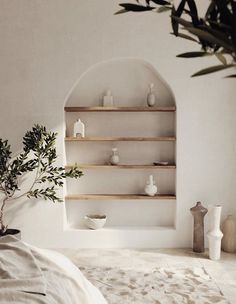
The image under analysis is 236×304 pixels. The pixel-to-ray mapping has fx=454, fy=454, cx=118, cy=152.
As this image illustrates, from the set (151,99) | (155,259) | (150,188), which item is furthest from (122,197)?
(151,99)

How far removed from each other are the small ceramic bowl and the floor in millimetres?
273

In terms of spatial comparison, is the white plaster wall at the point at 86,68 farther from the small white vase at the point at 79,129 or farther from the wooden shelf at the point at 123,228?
the small white vase at the point at 79,129

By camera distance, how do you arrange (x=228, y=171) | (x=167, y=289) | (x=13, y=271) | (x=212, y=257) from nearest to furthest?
(x=13, y=271) < (x=167, y=289) < (x=212, y=257) < (x=228, y=171)

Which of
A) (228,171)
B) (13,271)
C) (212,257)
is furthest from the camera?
(228,171)

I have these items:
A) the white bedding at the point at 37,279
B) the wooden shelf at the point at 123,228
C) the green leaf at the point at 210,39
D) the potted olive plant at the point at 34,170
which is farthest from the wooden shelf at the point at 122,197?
the green leaf at the point at 210,39

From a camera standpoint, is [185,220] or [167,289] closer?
[167,289]

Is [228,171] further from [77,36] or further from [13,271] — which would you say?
[13,271]

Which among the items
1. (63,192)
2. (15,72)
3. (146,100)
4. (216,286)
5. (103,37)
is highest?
(103,37)

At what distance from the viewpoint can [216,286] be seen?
4027 mm

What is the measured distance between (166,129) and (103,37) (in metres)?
1.29

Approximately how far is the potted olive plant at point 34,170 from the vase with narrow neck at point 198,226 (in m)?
1.34

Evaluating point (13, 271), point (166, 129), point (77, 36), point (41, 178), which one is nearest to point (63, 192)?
point (41, 178)

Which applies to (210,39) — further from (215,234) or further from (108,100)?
(108,100)

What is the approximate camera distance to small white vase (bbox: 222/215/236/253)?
5.09 m
